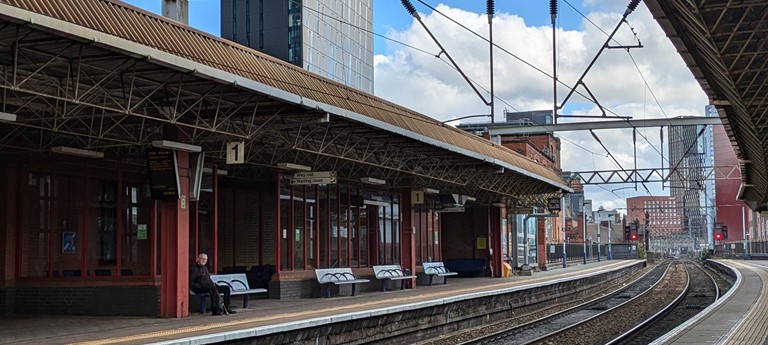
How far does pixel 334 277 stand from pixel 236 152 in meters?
7.12

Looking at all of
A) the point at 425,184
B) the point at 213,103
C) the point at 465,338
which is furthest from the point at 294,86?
the point at 425,184

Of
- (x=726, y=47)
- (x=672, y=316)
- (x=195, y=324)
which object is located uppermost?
(x=726, y=47)

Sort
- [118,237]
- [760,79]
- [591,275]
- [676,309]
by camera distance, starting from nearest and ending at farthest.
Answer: [760,79] → [118,237] → [676,309] → [591,275]

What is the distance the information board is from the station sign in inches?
177

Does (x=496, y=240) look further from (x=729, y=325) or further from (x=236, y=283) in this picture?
(x=729, y=325)

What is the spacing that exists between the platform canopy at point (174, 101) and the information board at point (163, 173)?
34cm

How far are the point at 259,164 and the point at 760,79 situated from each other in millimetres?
10530

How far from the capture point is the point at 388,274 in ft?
76.0

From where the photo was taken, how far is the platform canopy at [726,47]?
27.6 feet

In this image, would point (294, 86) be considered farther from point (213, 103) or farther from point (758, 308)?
point (758, 308)

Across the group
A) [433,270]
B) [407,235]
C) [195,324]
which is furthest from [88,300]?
[433,270]

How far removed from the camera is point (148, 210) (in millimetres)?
16000

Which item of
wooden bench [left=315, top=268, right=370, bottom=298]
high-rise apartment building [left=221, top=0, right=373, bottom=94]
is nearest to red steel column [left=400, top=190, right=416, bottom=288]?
wooden bench [left=315, top=268, right=370, bottom=298]

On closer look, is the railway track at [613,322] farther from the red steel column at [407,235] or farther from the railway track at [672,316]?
the red steel column at [407,235]
